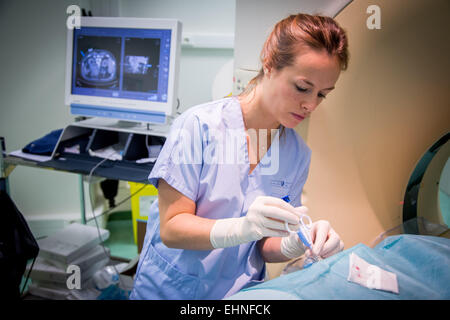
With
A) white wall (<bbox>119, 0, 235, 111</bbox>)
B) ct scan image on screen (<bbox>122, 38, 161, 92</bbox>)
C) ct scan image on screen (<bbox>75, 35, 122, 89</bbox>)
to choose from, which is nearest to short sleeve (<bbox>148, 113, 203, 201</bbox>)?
ct scan image on screen (<bbox>122, 38, 161, 92</bbox>)

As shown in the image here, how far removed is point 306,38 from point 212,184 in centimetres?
47

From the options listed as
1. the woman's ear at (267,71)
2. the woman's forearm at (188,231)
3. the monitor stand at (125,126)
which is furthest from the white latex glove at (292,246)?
the monitor stand at (125,126)

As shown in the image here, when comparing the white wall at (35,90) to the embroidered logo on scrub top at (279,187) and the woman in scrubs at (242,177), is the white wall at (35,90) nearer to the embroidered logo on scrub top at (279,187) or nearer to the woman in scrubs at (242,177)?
the woman in scrubs at (242,177)

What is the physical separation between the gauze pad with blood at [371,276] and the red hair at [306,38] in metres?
0.53

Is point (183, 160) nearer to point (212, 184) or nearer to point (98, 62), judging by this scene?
point (212, 184)

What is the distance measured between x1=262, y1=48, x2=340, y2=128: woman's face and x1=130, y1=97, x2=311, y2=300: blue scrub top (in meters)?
0.12

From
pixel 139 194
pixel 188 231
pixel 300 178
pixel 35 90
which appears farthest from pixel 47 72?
pixel 300 178

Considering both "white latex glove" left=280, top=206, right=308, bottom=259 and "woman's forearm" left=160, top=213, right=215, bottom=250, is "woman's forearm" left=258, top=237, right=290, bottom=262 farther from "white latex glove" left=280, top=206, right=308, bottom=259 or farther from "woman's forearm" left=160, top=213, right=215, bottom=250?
"woman's forearm" left=160, top=213, right=215, bottom=250

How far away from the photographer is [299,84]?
796 millimetres

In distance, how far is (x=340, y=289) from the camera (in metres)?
0.67

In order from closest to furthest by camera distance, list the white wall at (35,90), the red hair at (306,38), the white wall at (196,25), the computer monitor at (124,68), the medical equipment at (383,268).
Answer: the medical equipment at (383,268), the red hair at (306,38), the white wall at (35,90), the computer monitor at (124,68), the white wall at (196,25)

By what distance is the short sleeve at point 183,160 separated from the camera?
0.82 m

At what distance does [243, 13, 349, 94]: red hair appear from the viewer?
77 cm
